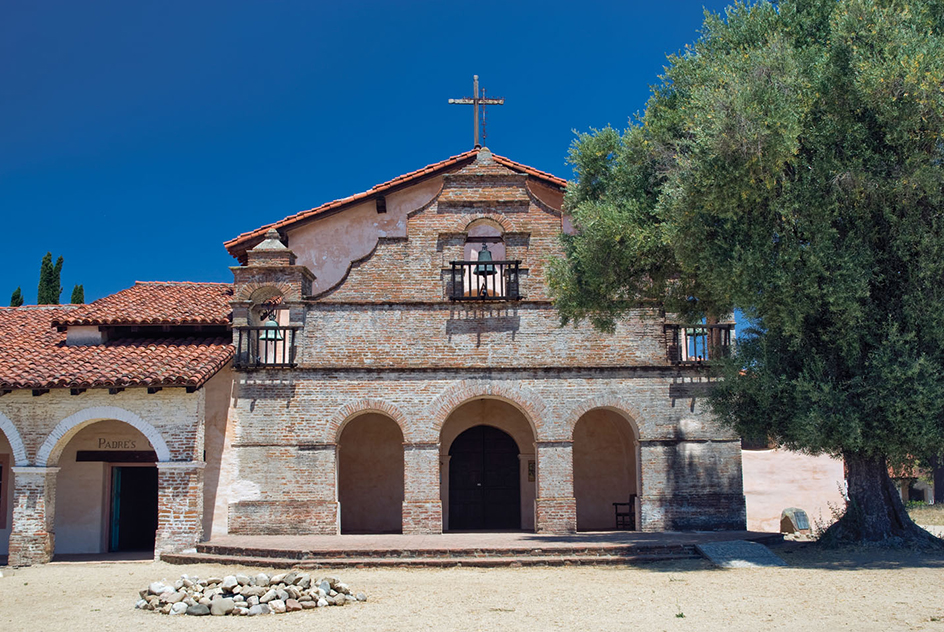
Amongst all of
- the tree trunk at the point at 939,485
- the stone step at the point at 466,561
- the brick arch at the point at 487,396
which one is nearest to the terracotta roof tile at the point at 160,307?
the brick arch at the point at 487,396

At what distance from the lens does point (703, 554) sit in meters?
14.4

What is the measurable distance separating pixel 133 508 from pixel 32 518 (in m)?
2.76

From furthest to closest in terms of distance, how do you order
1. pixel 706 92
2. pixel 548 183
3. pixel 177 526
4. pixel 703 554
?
1. pixel 548 183
2. pixel 177 526
3. pixel 703 554
4. pixel 706 92

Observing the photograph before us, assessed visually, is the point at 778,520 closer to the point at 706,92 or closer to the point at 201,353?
the point at 706,92

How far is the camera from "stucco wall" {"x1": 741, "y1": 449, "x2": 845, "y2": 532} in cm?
2198

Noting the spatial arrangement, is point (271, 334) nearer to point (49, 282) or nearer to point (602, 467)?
point (602, 467)

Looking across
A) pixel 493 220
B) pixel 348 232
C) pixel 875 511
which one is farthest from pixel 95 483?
pixel 875 511

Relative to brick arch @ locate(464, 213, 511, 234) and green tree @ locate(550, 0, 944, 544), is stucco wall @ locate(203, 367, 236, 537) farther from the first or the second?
green tree @ locate(550, 0, 944, 544)

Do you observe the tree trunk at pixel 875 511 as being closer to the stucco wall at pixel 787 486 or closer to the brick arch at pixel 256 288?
the stucco wall at pixel 787 486

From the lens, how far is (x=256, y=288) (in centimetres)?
1839

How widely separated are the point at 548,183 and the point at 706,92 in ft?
27.0

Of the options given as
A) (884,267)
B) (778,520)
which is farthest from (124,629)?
(778,520)

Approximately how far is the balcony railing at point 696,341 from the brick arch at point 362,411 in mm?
6100

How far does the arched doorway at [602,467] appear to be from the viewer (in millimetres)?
20547
